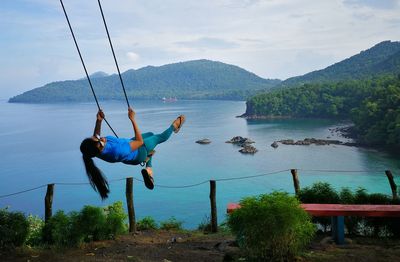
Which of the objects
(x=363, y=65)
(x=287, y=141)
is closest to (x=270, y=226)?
(x=287, y=141)

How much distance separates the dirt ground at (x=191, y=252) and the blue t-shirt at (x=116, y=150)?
234 cm

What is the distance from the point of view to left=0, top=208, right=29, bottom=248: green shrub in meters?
6.94

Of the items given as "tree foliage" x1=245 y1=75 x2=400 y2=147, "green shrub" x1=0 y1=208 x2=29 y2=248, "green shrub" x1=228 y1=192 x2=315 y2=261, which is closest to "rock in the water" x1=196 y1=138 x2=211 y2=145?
"tree foliage" x1=245 y1=75 x2=400 y2=147

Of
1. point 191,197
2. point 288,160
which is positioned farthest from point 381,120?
point 191,197

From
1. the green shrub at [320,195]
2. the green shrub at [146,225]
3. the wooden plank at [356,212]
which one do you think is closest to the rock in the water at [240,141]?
the green shrub at [146,225]

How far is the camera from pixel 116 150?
417 cm

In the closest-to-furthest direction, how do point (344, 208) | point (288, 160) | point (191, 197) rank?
point (344, 208), point (191, 197), point (288, 160)

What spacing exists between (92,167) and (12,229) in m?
3.73

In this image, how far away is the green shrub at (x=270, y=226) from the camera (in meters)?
5.07

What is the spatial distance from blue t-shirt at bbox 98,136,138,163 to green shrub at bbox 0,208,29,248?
3744 mm

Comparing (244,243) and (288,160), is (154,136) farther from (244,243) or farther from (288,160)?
(288,160)

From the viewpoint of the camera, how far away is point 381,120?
5453 centimetres

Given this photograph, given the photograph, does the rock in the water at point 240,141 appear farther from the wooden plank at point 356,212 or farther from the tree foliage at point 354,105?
the wooden plank at point 356,212

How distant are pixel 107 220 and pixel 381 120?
53.1 m
